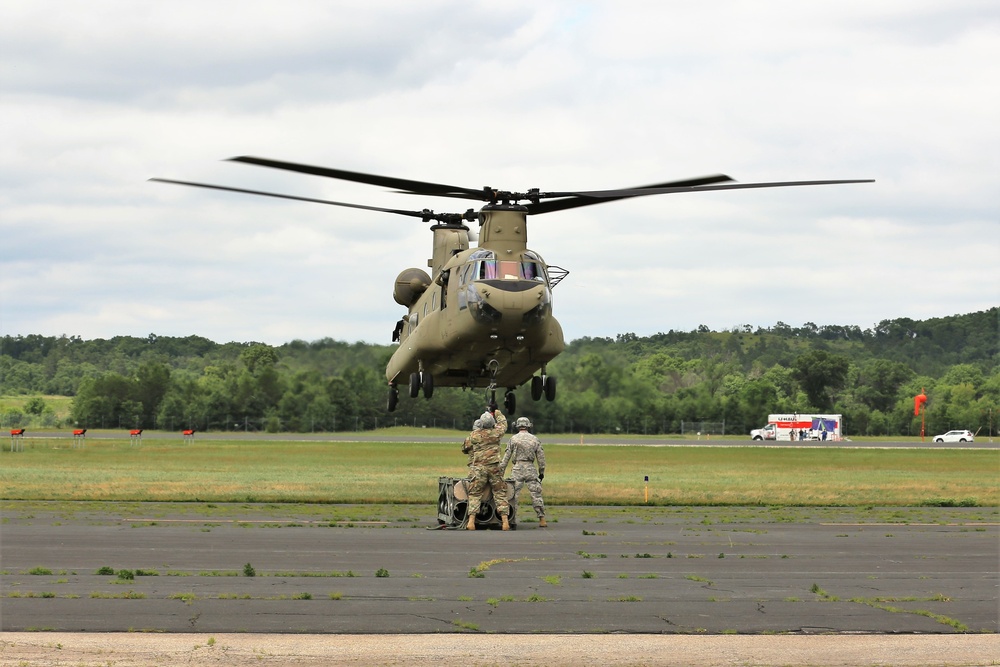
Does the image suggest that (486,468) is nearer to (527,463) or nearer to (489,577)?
(527,463)

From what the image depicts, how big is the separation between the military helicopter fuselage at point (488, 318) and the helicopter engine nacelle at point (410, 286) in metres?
0.85

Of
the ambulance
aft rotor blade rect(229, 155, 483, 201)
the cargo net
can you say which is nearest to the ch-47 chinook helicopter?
aft rotor blade rect(229, 155, 483, 201)

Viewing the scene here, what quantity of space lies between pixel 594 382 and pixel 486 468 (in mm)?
29097

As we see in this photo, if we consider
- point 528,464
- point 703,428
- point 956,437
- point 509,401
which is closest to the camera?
point 528,464

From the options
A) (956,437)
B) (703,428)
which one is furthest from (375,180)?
(956,437)

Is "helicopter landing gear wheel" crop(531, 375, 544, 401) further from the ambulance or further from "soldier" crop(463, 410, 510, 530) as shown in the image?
the ambulance

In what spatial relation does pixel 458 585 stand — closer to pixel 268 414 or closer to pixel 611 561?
pixel 611 561

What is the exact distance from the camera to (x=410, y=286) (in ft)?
101

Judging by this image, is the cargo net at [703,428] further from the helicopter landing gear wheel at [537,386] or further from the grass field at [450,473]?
the helicopter landing gear wheel at [537,386]

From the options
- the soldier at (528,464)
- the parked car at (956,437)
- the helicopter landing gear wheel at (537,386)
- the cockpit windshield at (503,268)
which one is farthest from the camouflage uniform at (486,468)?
the parked car at (956,437)

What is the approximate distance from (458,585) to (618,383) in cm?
3756

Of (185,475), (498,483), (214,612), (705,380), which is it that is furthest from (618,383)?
(214,612)

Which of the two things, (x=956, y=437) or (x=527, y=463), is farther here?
(x=956, y=437)

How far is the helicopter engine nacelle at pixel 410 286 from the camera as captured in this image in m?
30.6
